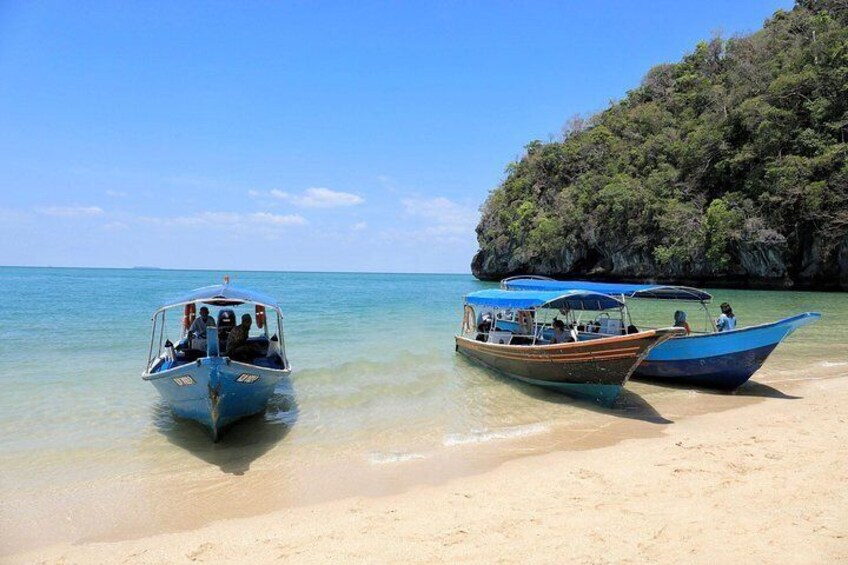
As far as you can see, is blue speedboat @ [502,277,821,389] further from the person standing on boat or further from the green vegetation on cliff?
the green vegetation on cliff

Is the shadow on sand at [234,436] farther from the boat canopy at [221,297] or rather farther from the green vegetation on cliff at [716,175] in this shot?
the green vegetation on cliff at [716,175]

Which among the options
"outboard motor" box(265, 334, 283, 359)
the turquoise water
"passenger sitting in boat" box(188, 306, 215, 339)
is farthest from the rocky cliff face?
"passenger sitting in boat" box(188, 306, 215, 339)

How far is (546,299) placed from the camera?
32.6ft

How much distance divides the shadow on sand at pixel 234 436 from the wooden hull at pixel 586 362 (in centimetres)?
471

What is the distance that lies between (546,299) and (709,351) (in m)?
3.41

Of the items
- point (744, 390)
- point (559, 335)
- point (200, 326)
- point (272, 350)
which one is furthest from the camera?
point (559, 335)

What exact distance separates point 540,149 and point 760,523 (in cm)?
5901

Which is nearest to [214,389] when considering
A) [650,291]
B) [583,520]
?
[583,520]

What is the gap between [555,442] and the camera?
7426mm

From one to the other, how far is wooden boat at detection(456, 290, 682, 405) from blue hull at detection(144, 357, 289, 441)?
16.7 feet

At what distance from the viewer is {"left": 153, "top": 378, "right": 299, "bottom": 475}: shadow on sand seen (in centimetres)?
698

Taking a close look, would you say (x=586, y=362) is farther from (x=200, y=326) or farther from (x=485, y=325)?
(x=200, y=326)

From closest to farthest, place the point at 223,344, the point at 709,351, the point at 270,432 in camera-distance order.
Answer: the point at 270,432
the point at 223,344
the point at 709,351

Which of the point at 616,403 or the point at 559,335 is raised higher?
the point at 559,335
